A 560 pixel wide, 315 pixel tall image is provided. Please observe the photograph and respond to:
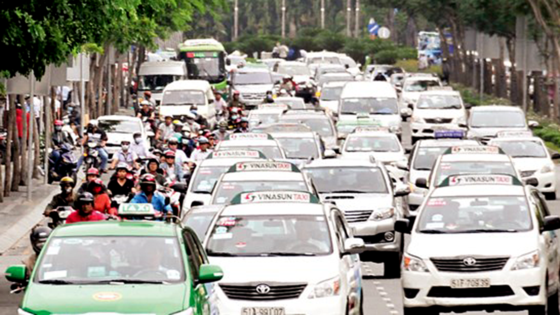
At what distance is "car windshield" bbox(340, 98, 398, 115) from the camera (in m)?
52.7

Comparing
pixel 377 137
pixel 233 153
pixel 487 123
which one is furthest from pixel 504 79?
pixel 233 153

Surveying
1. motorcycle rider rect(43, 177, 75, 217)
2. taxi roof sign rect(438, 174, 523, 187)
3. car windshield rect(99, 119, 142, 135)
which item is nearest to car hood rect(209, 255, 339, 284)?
taxi roof sign rect(438, 174, 523, 187)

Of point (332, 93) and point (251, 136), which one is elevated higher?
point (251, 136)

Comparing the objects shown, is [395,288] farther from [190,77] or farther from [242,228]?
[190,77]

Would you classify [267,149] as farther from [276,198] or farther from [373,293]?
[276,198]

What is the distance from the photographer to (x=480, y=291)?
726 inches

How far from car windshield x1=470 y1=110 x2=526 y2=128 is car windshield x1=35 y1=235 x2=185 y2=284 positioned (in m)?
33.8

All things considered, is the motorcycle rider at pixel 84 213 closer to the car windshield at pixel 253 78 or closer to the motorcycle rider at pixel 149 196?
the motorcycle rider at pixel 149 196

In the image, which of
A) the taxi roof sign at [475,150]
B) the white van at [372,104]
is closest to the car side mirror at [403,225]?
the taxi roof sign at [475,150]

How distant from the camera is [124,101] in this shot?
83.9 meters

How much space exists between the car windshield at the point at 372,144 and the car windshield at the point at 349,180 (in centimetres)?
1264

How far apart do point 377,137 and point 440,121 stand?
47.4ft

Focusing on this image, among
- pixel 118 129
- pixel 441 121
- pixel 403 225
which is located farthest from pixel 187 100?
pixel 403 225

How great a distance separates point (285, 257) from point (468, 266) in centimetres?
255
